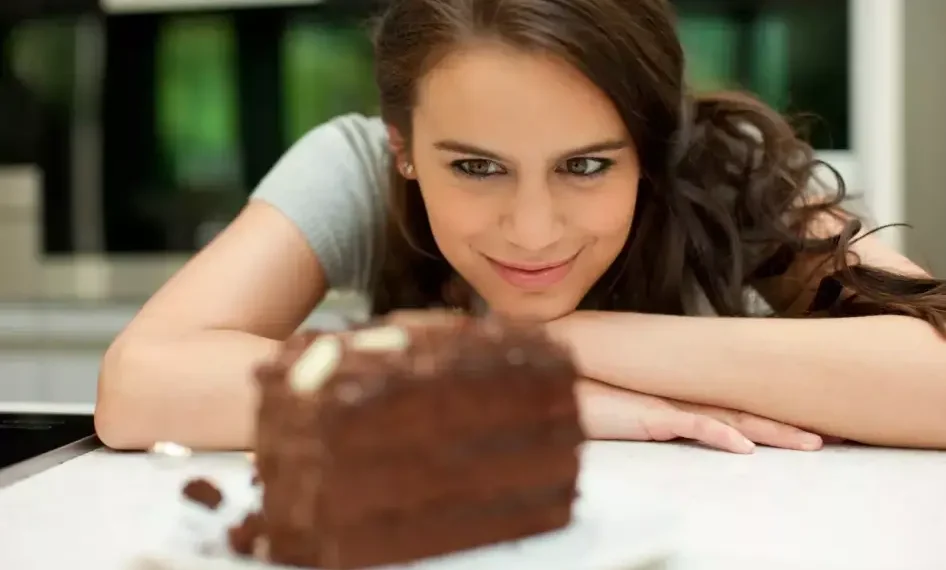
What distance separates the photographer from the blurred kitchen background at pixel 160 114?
1.74 m

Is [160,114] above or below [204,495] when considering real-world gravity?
above

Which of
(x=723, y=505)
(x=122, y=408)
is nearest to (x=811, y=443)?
(x=723, y=505)

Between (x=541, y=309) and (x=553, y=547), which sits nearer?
(x=553, y=547)

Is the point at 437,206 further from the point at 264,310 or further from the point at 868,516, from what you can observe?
the point at 868,516

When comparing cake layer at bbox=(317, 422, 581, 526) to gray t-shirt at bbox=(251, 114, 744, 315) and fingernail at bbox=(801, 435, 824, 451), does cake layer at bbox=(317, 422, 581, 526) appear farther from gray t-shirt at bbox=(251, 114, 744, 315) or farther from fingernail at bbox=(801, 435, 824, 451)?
gray t-shirt at bbox=(251, 114, 744, 315)

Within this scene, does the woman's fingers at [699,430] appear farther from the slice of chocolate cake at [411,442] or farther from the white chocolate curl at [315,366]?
the white chocolate curl at [315,366]

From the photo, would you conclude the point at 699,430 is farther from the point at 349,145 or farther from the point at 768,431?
the point at 349,145

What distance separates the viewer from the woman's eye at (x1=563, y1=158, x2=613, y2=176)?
87 centimetres

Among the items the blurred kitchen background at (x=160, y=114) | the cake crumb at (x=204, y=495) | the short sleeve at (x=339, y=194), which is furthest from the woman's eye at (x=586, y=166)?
the blurred kitchen background at (x=160, y=114)

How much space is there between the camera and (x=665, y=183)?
1.02 meters

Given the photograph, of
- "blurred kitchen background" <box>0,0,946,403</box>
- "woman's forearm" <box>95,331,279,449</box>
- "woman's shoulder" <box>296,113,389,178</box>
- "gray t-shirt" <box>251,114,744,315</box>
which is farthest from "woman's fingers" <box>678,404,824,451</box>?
"blurred kitchen background" <box>0,0,946,403</box>

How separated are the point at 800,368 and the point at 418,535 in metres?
0.47

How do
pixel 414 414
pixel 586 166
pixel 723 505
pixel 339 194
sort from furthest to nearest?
pixel 339 194
pixel 586 166
pixel 723 505
pixel 414 414

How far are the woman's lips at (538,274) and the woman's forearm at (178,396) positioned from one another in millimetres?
246
